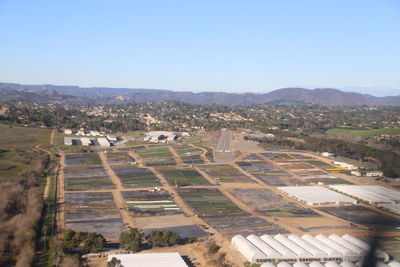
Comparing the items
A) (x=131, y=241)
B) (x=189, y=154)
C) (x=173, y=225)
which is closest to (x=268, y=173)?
(x=189, y=154)

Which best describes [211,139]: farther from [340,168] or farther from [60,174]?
[60,174]

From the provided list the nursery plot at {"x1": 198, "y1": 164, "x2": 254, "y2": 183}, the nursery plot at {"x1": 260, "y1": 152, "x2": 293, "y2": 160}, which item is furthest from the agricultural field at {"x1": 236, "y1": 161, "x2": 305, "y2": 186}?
the nursery plot at {"x1": 260, "y1": 152, "x2": 293, "y2": 160}

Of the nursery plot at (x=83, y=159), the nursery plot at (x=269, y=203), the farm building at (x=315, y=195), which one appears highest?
the farm building at (x=315, y=195)

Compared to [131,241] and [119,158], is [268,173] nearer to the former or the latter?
[119,158]

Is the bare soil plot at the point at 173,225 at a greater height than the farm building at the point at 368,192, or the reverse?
the farm building at the point at 368,192

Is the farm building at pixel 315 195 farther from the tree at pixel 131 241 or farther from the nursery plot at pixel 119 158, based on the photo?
the nursery plot at pixel 119 158

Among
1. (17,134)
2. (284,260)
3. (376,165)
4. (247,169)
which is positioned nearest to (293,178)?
(247,169)

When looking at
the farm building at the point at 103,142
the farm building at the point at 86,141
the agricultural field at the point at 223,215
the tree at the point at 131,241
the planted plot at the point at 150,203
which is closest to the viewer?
the tree at the point at 131,241

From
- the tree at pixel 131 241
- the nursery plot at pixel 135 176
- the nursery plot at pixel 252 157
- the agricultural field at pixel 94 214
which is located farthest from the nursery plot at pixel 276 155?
the tree at pixel 131 241
